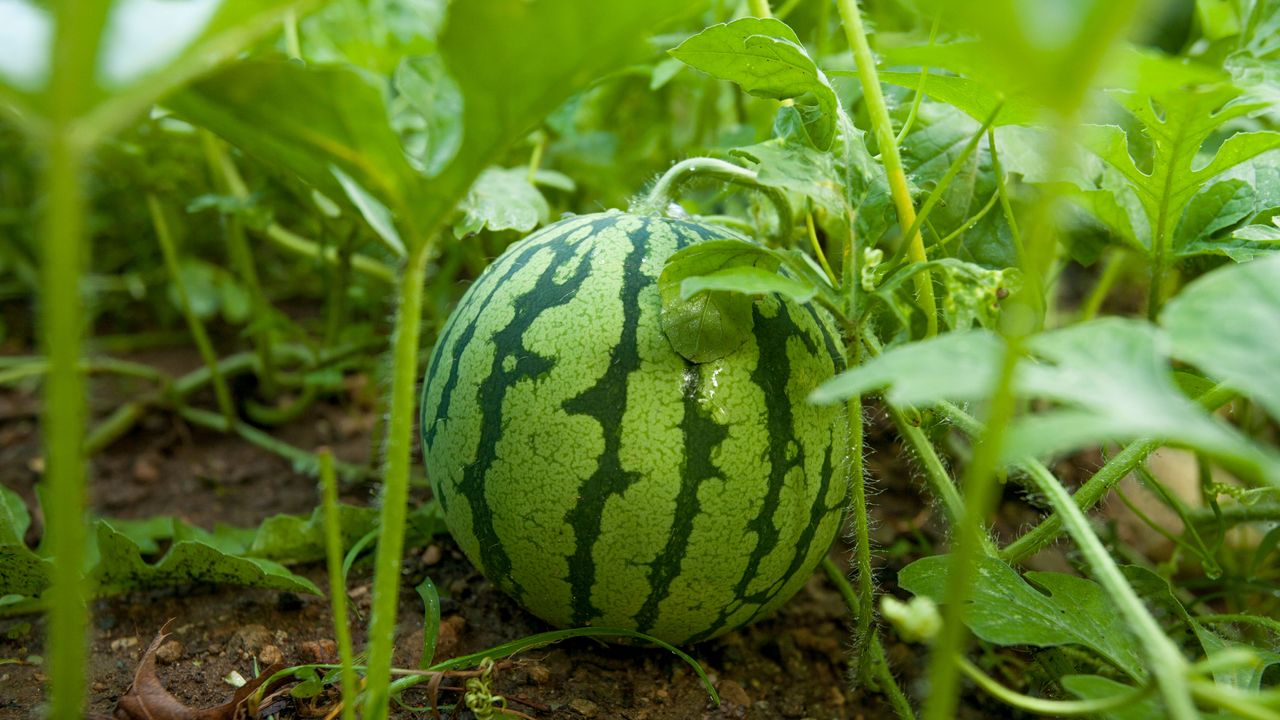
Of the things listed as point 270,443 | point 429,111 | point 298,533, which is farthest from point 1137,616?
point 270,443

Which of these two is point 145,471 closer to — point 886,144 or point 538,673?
point 538,673

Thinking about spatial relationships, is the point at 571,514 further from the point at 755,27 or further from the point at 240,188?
the point at 240,188

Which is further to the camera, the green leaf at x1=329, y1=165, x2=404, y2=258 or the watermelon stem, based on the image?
the watermelon stem

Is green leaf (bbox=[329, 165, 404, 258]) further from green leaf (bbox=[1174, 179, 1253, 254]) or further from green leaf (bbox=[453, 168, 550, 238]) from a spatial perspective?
green leaf (bbox=[1174, 179, 1253, 254])

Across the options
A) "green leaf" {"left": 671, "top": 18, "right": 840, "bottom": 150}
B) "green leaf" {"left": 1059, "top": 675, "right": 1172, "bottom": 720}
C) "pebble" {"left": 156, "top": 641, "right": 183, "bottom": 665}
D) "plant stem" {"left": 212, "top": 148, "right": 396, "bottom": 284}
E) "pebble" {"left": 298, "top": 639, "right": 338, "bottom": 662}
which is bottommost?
"pebble" {"left": 298, "top": 639, "right": 338, "bottom": 662}

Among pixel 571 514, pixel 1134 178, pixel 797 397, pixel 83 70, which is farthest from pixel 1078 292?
pixel 83 70

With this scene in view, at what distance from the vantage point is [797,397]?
1.15 metres

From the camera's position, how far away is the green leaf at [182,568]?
1.28 meters

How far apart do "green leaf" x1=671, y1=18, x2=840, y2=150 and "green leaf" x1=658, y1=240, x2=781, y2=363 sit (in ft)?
0.62

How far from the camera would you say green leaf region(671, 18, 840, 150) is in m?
1.08

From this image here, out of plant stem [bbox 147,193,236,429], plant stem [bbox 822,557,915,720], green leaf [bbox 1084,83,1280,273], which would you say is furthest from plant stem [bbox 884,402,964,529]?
plant stem [bbox 147,193,236,429]

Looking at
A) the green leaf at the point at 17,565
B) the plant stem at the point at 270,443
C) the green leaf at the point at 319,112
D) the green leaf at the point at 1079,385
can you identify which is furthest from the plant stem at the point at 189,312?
the green leaf at the point at 1079,385

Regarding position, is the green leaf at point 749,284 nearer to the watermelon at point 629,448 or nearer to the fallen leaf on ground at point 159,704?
the watermelon at point 629,448

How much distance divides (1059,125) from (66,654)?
723mm
